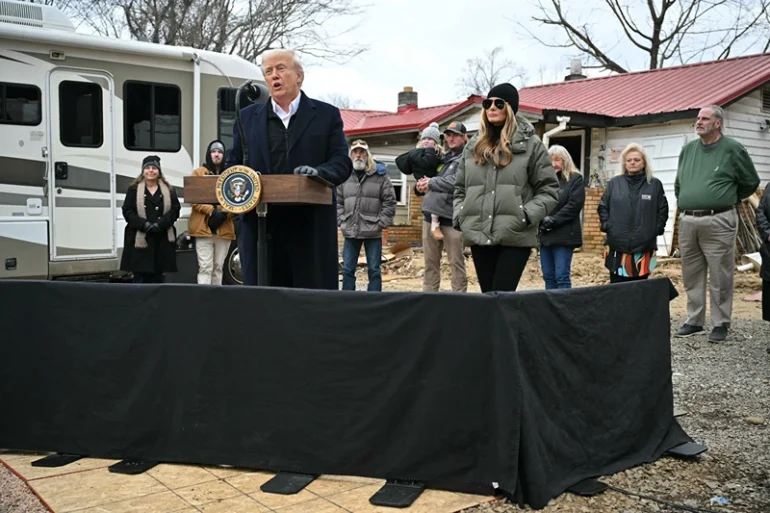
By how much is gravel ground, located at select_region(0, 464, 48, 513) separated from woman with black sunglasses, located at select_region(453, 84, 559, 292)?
8.94 feet

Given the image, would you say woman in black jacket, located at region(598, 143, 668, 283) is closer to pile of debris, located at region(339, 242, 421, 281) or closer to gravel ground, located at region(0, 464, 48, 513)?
gravel ground, located at region(0, 464, 48, 513)

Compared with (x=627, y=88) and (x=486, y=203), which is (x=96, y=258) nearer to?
(x=486, y=203)

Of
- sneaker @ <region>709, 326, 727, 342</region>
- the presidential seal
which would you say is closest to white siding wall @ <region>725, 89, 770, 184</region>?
sneaker @ <region>709, 326, 727, 342</region>

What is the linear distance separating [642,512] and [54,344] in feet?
9.55

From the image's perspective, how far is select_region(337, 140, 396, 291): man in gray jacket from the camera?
820 centimetres

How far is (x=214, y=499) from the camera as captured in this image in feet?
10.9

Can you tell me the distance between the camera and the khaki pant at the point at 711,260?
702 cm

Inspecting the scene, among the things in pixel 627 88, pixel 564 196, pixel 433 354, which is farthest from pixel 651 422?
pixel 627 88

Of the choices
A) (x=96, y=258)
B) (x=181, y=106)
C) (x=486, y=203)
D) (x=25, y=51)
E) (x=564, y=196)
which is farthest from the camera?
(x=181, y=106)

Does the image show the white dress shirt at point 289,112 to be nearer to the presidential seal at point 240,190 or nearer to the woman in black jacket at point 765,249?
the presidential seal at point 240,190

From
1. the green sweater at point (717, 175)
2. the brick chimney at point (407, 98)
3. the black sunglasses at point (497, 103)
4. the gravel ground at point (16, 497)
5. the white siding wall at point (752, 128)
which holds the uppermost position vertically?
the brick chimney at point (407, 98)

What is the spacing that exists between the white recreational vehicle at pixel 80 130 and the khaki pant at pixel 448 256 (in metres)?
3.16

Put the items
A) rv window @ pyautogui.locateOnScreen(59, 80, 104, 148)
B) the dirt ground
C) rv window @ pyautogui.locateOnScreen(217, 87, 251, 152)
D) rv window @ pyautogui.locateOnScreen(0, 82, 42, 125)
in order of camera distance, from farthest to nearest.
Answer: the dirt ground
rv window @ pyautogui.locateOnScreen(217, 87, 251, 152)
rv window @ pyautogui.locateOnScreen(59, 80, 104, 148)
rv window @ pyautogui.locateOnScreen(0, 82, 42, 125)

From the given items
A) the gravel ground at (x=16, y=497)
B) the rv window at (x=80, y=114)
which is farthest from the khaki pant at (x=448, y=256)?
the gravel ground at (x=16, y=497)
